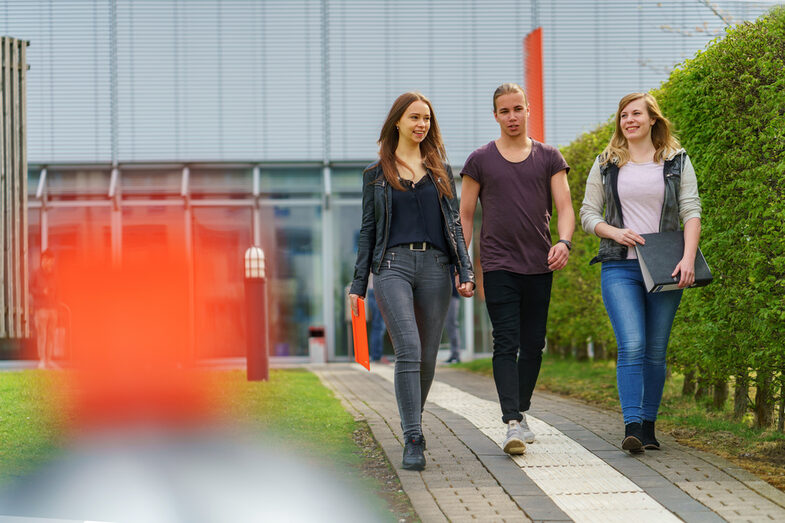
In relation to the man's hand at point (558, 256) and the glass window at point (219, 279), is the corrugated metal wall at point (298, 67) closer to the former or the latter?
the glass window at point (219, 279)

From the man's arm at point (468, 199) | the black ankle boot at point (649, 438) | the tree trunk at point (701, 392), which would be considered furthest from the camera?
the tree trunk at point (701, 392)

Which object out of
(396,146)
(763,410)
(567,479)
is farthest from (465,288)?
(763,410)

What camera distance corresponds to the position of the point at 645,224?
5422 millimetres

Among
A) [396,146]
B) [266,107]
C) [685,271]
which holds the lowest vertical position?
[685,271]

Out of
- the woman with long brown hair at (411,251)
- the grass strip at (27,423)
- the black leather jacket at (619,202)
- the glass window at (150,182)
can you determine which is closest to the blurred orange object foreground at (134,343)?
the grass strip at (27,423)

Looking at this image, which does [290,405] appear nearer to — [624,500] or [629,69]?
[624,500]

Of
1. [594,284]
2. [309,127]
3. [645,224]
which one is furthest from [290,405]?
[309,127]

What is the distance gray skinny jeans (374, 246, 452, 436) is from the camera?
5.06 metres

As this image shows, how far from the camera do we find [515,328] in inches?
214

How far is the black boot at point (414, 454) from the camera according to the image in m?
4.99

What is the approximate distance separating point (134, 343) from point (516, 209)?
8444 millimetres

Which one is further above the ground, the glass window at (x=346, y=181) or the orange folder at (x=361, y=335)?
the glass window at (x=346, y=181)

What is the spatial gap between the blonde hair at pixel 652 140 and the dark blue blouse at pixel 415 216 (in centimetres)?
105

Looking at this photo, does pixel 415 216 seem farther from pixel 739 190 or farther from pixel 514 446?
pixel 739 190
